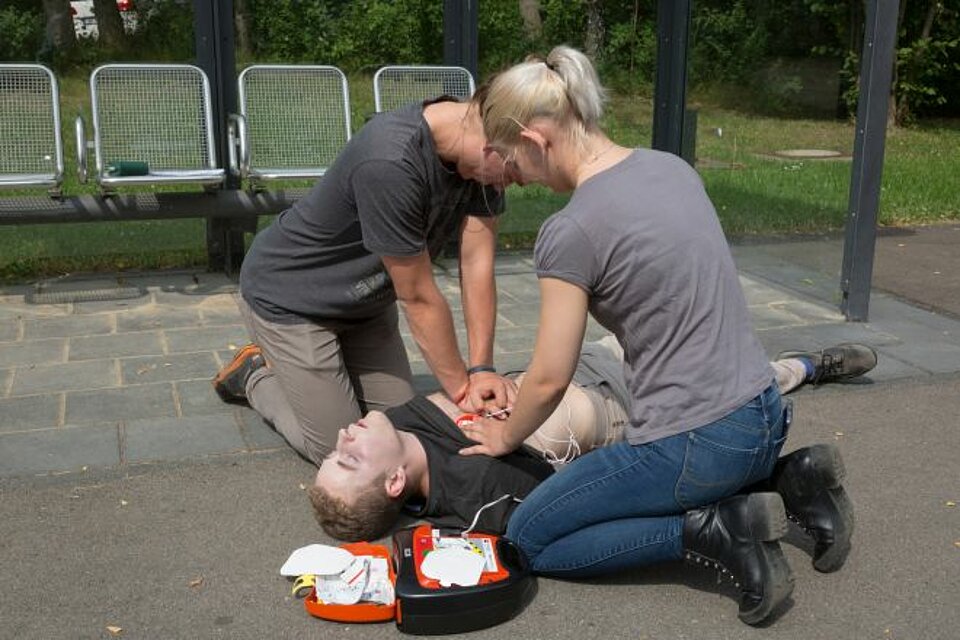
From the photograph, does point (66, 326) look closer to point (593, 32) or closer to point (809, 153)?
point (593, 32)

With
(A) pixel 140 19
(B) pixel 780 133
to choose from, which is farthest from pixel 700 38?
(A) pixel 140 19

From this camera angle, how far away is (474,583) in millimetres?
2854

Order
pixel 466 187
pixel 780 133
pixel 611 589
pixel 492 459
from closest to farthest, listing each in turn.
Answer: pixel 611 589 → pixel 492 459 → pixel 466 187 → pixel 780 133

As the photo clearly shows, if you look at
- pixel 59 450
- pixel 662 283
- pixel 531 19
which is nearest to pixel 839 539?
pixel 662 283

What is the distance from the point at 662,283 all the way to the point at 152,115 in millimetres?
4553

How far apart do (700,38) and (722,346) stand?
14.3 ft

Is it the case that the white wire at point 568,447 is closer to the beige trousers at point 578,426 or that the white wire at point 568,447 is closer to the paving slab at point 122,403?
the beige trousers at point 578,426

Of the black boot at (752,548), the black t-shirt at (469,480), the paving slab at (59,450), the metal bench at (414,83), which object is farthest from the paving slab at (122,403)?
the metal bench at (414,83)

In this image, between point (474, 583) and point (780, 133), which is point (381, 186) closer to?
point (474, 583)

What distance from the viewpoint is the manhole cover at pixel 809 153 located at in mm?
5949

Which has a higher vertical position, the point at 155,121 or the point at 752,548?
the point at 155,121

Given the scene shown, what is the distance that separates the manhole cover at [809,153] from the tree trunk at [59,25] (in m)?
4.14

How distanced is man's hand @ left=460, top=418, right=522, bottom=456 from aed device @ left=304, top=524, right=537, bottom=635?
0.89ft

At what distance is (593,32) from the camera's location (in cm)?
700
